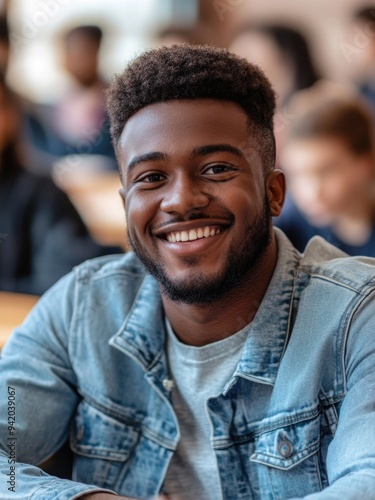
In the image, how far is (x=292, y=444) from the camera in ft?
3.54

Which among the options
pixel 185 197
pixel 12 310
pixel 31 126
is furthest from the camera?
pixel 31 126

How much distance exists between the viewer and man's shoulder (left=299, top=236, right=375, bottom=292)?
111 cm

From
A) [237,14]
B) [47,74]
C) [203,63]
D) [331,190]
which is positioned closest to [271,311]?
[203,63]

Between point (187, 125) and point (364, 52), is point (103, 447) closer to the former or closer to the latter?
point (187, 125)

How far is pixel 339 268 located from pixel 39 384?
571 mm

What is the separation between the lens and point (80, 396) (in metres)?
1.32

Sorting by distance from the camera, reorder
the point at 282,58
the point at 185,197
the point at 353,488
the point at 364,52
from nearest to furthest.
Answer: the point at 353,488 → the point at 185,197 → the point at 364,52 → the point at 282,58

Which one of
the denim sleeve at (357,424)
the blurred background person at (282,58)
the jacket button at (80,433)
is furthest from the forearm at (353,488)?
the blurred background person at (282,58)

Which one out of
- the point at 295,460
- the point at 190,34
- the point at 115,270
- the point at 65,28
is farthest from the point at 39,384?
the point at 65,28

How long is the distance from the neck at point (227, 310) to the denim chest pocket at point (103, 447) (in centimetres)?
21

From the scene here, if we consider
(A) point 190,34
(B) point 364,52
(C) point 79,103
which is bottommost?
(B) point 364,52

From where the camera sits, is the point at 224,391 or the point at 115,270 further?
the point at 115,270

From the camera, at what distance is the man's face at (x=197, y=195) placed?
1.08 metres

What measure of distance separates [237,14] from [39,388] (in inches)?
61.1
